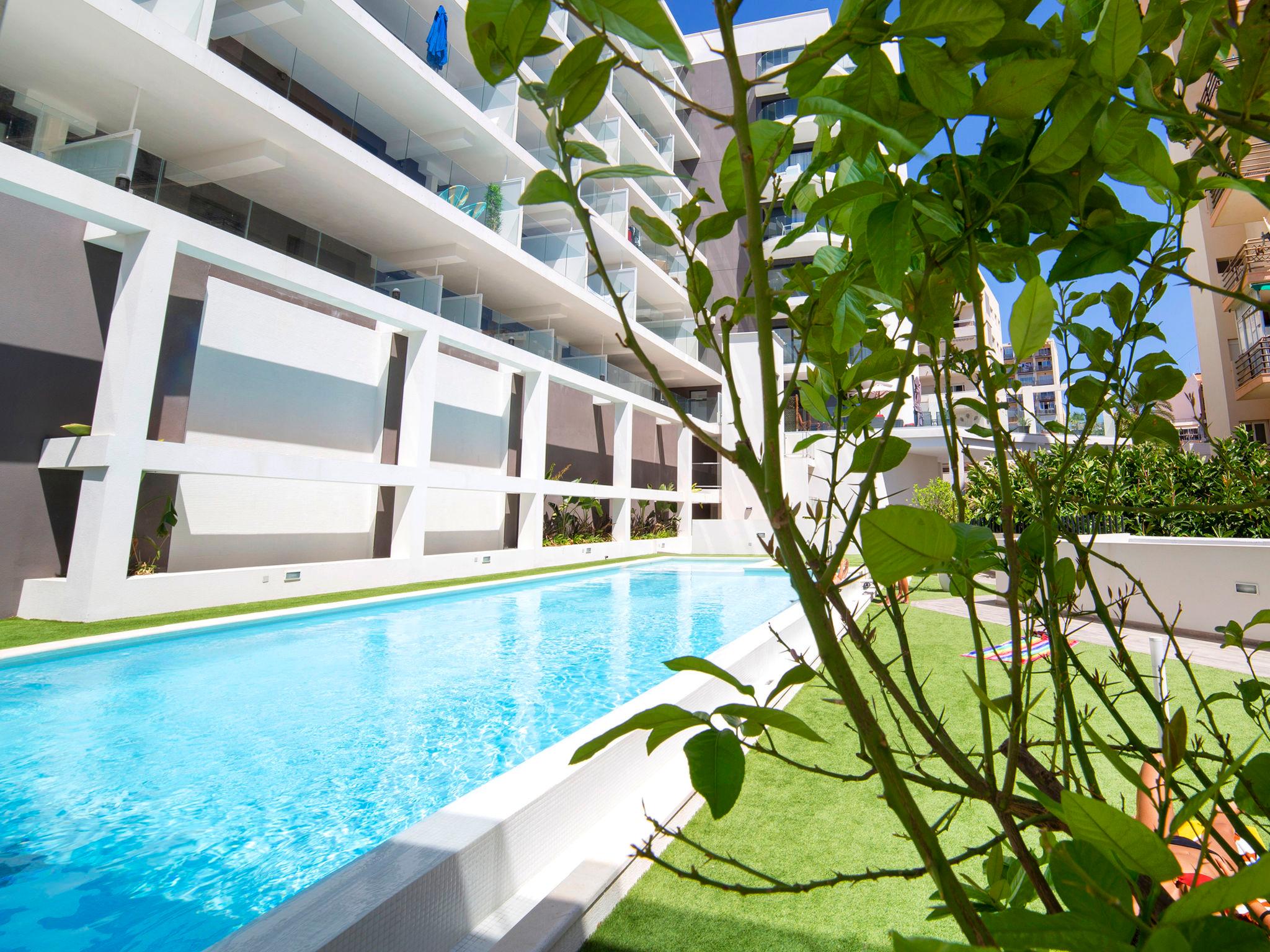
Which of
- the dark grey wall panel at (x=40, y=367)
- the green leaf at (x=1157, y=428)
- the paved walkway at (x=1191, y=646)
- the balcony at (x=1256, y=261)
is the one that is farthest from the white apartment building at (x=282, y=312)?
the balcony at (x=1256, y=261)

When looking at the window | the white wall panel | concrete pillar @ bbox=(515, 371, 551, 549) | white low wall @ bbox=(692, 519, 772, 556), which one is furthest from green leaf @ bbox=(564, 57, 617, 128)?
white low wall @ bbox=(692, 519, 772, 556)

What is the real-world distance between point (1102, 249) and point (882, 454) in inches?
9.4

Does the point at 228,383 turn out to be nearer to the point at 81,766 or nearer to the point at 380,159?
the point at 380,159

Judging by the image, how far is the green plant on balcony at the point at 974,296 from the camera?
32 cm

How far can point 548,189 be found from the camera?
448 millimetres

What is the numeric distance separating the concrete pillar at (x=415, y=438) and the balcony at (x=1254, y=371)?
1301 cm

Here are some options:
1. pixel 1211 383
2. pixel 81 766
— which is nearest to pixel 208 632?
pixel 81 766

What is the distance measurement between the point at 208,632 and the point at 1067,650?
7534 mm

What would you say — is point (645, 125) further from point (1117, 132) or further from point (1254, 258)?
point (1117, 132)

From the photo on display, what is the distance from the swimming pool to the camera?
2.67m

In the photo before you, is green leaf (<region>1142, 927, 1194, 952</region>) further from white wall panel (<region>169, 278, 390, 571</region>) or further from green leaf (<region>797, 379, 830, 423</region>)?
white wall panel (<region>169, 278, 390, 571</region>)

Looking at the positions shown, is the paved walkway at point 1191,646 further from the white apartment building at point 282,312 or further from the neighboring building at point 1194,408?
the white apartment building at point 282,312

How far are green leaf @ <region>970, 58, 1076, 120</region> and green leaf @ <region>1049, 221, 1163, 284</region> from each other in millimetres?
157

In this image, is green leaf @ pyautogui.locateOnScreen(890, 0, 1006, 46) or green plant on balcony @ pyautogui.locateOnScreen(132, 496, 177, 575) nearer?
green leaf @ pyautogui.locateOnScreen(890, 0, 1006, 46)
